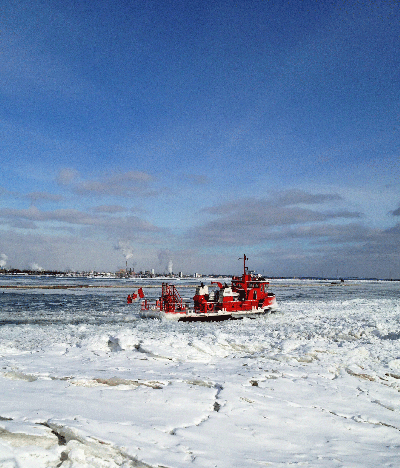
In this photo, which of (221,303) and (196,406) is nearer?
(196,406)

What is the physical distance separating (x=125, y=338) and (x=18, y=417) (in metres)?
6.97

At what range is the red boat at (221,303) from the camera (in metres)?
25.8

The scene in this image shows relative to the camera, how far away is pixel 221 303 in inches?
1064

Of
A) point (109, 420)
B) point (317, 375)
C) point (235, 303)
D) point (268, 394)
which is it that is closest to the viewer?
point (109, 420)

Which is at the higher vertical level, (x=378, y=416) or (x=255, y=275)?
(x=255, y=275)

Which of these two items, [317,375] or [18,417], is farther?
[317,375]

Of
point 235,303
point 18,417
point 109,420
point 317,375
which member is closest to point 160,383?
point 109,420

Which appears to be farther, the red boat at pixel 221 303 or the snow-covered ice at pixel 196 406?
the red boat at pixel 221 303

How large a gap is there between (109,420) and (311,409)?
395 cm

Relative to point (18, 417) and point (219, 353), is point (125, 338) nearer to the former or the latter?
point (219, 353)

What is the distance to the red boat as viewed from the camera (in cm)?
2583

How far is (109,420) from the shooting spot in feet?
18.4

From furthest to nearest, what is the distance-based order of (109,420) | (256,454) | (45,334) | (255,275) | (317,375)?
(255,275)
(45,334)
(317,375)
(109,420)
(256,454)

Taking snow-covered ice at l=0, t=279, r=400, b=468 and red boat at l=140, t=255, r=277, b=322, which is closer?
snow-covered ice at l=0, t=279, r=400, b=468
